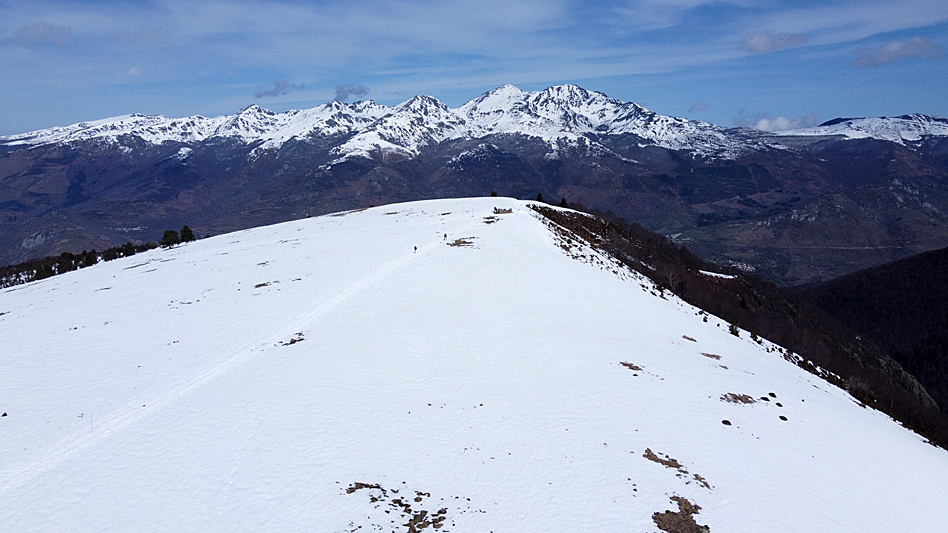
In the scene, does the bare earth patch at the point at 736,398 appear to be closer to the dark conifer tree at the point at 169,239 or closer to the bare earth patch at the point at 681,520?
the bare earth patch at the point at 681,520

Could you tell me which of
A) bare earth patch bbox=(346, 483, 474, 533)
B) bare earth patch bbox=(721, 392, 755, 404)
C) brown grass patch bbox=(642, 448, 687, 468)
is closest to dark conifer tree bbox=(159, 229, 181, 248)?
bare earth patch bbox=(346, 483, 474, 533)

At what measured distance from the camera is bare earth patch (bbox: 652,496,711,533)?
10.3 meters

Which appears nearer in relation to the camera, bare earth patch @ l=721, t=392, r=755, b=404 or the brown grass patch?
the brown grass patch

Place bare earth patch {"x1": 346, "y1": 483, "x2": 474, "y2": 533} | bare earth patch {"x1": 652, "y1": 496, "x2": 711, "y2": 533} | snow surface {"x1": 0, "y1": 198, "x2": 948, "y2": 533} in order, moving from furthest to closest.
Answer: snow surface {"x1": 0, "y1": 198, "x2": 948, "y2": 533} → bare earth patch {"x1": 652, "y1": 496, "x2": 711, "y2": 533} → bare earth patch {"x1": 346, "y1": 483, "x2": 474, "y2": 533}

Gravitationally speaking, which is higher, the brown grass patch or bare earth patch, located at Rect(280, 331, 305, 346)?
bare earth patch, located at Rect(280, 331, 305, 346)

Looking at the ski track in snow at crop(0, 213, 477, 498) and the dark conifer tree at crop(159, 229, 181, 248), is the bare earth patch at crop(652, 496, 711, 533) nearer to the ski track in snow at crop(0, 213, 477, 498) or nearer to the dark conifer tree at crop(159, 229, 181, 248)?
the ski track in snow at crop(0, 213, 477, 498)

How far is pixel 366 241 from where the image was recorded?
4188 centimetres

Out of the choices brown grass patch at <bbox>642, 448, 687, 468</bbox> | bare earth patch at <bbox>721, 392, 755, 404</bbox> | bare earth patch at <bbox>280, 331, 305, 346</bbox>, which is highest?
bare earth patch at <bbox>280, 331, 305, 346</bbox>

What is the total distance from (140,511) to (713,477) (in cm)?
1313

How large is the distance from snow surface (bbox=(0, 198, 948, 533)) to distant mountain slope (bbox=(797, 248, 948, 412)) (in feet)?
444

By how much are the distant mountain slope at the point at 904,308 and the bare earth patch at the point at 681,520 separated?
471 ft

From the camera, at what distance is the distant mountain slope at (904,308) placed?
13050cm

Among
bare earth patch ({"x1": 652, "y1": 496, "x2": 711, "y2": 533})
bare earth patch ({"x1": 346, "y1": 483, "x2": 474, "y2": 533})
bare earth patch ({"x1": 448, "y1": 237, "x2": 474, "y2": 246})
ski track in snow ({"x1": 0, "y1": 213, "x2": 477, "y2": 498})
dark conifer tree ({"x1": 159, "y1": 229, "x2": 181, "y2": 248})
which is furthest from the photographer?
dark conifer tree ({"x1": 159, "y1": 229, "x2": 181, "y2": 248})

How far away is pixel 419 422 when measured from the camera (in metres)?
13.5
